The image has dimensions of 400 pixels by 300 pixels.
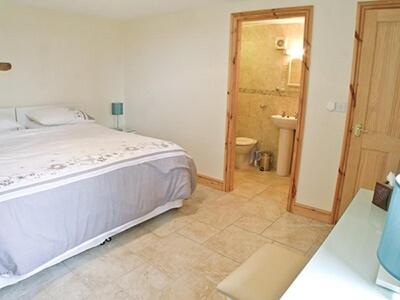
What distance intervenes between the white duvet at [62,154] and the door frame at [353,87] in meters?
1.64

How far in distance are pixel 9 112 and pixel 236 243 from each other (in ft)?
10.6

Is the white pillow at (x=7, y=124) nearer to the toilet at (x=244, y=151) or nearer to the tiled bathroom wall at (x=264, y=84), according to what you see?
the toilet at (x=244, y=151)

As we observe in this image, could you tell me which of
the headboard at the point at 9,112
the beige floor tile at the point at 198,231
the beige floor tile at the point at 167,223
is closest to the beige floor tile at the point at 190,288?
→ the beige floor tile at the point at 198,231

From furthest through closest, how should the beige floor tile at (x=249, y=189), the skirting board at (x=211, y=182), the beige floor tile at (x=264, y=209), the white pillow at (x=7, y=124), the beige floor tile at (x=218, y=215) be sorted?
the skirting board at (x=211, y=182) → the beige floor tile at (x=249, y=189) → the white pillow at (x=7, y=124) → the beige floor tile at (x=264, y=209) → the beige floor tile at (x=218, y=215)

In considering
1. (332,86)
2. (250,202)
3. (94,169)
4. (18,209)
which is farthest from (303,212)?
(18,209)

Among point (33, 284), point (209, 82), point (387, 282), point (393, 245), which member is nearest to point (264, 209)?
point (209, 82)

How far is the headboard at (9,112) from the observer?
3816mm

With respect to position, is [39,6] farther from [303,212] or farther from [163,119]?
[303,212]

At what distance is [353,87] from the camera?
284 centimetres

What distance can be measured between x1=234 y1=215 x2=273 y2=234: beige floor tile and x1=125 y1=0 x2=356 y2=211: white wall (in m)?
0.52

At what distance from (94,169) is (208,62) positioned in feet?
6.86

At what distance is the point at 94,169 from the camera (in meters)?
2.51

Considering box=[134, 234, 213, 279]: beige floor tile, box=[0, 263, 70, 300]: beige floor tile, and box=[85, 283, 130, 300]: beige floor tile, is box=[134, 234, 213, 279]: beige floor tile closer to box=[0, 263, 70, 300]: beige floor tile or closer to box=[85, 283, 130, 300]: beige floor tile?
box=[85, 283, 130, 300]: beige floor tile

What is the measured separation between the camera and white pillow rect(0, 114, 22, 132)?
3.55m
